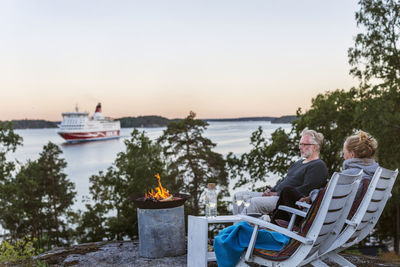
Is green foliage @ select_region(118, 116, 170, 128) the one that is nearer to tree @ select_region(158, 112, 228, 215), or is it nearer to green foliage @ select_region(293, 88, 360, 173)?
tree @ select_region(158, 112, 228, 215)

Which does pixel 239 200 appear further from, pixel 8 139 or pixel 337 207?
pixel 8 139

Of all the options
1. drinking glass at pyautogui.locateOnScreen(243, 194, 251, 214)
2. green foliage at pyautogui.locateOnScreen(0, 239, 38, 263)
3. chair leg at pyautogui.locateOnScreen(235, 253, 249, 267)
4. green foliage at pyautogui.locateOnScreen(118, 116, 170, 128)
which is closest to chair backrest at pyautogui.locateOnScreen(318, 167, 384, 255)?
chair leg at pyautogui.locateOnScreen(235, 253, 249, 267)

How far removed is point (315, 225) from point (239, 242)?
627mm

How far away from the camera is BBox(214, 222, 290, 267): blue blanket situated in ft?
9.46

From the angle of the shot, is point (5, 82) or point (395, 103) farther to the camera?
point (5, 82)

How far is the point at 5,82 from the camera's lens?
2942 cm

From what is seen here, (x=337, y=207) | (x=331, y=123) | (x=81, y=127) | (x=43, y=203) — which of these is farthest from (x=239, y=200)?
(x=81, y=127)

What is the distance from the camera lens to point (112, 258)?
14.7 ft

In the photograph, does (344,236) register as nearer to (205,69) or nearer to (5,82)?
(205,69)

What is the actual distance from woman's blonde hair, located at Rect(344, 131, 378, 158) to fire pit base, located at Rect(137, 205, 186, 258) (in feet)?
6.94

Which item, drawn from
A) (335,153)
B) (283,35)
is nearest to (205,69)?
(283,35)

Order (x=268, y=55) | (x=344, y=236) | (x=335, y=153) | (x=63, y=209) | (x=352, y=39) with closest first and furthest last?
1. (x=344, y=236)
2. (x=352, y=39)
3. (x=335, y=153)
4. (x=268, y=55)
5. (x=63, y=209)

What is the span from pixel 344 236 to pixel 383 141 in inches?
391

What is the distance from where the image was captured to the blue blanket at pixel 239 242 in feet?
9.46
